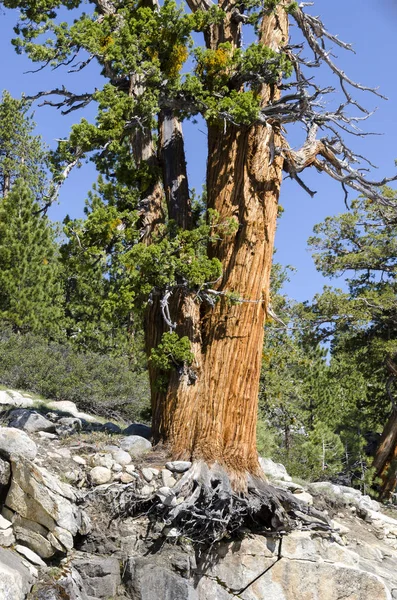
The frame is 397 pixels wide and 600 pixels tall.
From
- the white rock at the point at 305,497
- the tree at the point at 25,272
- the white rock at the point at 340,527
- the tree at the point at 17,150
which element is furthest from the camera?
the tree at the point at 17,150

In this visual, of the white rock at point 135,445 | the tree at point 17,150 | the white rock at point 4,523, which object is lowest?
the white rock at point 4,523

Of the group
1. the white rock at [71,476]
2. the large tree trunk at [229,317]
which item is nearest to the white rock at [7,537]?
the white rock at [71,476]

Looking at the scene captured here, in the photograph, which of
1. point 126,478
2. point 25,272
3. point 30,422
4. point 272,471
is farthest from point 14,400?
point 25,272

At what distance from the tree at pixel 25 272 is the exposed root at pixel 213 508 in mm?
11575

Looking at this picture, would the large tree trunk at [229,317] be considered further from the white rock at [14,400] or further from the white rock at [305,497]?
the white rock at [14,400]

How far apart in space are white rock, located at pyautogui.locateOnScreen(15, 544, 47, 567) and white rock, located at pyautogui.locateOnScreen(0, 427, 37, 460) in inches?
32.9

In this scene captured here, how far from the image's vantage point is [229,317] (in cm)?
804

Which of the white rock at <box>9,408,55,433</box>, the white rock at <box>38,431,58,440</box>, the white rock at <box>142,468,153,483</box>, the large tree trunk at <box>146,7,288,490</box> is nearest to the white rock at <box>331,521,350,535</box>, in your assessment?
the large tree trunk at <box>146,7,288,490</box>

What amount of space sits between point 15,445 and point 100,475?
104 cm

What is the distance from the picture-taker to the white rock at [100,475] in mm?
6979

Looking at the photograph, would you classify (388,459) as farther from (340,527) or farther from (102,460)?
(102,460)

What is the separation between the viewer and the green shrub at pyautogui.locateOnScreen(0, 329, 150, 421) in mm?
12875

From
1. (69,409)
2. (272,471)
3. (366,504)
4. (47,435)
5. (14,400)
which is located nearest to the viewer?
(47,435)

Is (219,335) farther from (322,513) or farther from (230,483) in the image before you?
(322,513)
